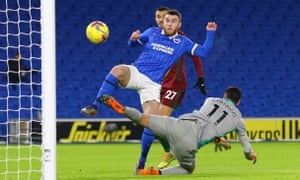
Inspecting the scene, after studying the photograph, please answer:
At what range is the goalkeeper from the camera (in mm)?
7926

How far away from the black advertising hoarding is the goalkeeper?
A: 9916 mm

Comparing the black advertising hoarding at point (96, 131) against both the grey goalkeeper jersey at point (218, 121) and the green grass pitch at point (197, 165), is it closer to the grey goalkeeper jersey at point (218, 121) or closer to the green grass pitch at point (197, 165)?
the green grass pitch at point (197, 165)

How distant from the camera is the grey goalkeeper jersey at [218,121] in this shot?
8148mm

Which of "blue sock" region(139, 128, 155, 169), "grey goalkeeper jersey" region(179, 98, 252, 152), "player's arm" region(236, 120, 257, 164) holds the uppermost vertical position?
"grey goalkeeper jersey" region(179, 98, 252, 152)

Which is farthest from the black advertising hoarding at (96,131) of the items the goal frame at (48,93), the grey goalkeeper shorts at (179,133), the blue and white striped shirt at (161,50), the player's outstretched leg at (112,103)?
the goal frame at (48,93)

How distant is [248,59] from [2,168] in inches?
464

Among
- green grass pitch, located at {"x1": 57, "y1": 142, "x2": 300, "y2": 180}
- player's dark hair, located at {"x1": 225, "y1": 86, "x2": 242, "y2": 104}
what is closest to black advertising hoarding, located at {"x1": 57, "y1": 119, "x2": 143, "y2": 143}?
green grass pitch, located at {"x1": 57, "y1": 142, "x2": 300, "y2": 180}

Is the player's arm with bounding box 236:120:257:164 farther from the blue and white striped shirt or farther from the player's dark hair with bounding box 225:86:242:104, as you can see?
the blue and white striped shirt

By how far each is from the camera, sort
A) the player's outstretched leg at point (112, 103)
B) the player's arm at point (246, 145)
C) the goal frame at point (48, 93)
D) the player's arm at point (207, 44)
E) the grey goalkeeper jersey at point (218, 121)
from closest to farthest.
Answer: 1. the goal frame at point (48, 93)
2. the player's outstretched leg at point (112, 103)
3. the player's arm at point (246, 145)
4. the grey goalkeeper jersey at point (218, 121)
5. the player's arm at point (207, 44)

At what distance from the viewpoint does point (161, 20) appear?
31.4ft

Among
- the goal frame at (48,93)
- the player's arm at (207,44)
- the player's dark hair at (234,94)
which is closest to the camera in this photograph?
the goal frame at (48,93)

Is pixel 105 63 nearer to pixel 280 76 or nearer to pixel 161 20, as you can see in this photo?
pixel 280 76

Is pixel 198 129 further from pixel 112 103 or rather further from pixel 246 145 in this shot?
pixel 112 103

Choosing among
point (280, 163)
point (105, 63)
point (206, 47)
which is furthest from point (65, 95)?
point (206, 47)
